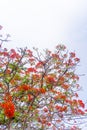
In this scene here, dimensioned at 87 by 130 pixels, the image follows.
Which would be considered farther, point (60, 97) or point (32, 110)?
point (60, 97)

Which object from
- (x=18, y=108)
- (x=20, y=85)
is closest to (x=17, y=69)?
(x=20, y=85)

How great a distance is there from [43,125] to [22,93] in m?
1.87

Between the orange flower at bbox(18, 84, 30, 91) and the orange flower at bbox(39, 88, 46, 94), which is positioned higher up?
the orange flower at bbox(18, 84, 30, 91)

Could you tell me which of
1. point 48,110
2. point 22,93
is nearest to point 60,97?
point 48,110

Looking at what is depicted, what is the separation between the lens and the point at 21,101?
17.7 m

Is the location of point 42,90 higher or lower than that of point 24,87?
lower

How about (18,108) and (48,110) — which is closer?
(18,108)

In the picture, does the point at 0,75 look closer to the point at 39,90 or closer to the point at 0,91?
the point at 0,91

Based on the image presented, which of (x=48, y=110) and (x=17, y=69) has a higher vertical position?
(x=17, y=69)

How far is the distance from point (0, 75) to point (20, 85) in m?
1.04

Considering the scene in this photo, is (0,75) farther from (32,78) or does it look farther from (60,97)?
(60,97)

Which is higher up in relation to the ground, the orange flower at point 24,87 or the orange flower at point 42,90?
the orange flower at point 24,87

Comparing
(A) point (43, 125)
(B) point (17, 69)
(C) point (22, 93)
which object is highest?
(B) point (17, 69)

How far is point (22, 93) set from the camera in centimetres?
1780
